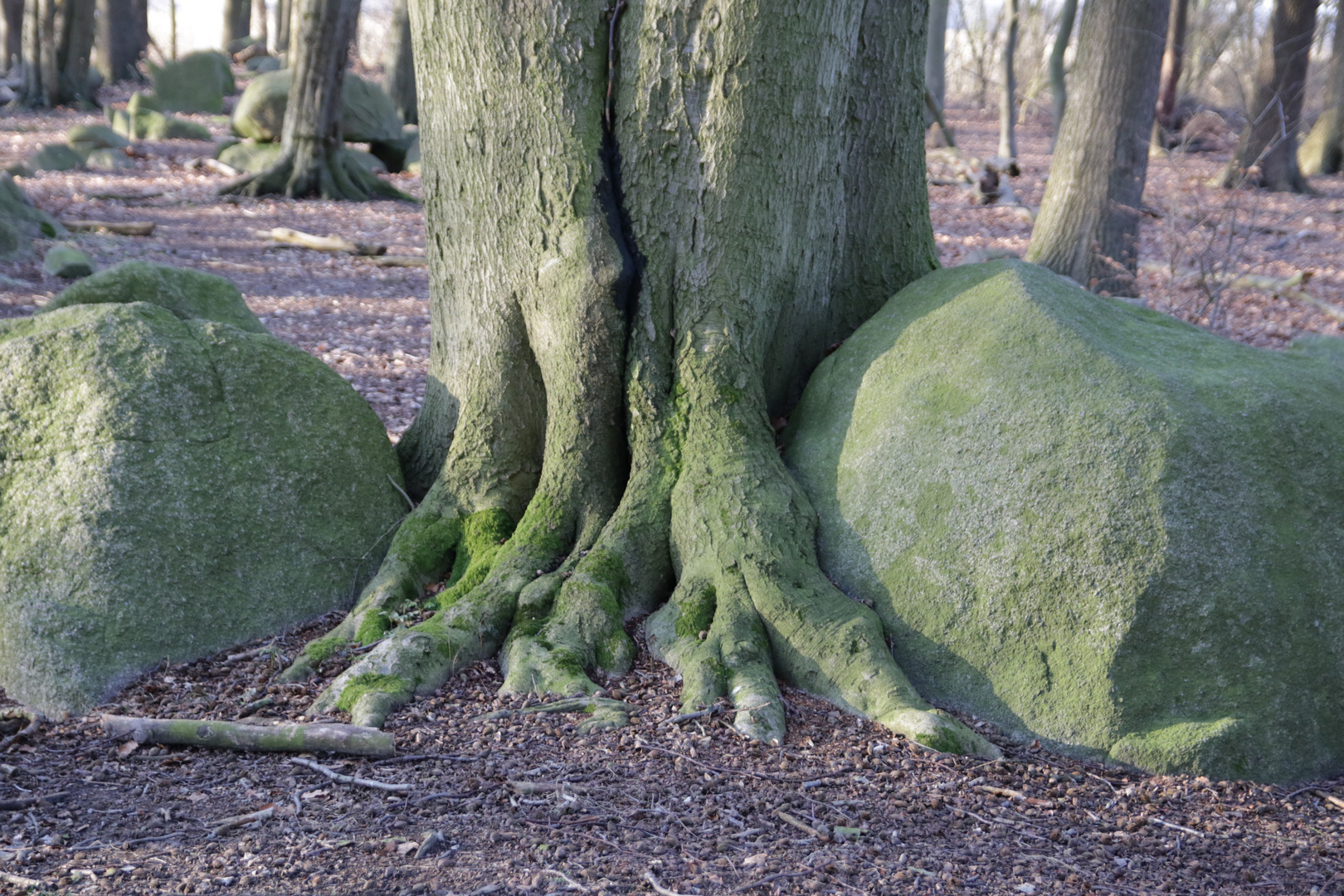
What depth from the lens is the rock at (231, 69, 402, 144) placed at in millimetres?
15898

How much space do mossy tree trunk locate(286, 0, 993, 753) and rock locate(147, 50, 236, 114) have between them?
22.4 meters

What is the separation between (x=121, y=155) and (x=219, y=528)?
14.6 metres

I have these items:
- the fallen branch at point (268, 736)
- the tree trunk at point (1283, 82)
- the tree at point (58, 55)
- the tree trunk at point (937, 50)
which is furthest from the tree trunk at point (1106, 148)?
the tree at point (58, 55)

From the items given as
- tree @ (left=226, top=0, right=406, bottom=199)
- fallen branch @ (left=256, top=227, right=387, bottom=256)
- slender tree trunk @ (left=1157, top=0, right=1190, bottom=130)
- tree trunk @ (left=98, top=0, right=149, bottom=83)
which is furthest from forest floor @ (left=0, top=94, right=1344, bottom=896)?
tree trunk @ (left=98, top=0, right=149, bottom=83)

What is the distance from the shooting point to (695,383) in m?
3.87

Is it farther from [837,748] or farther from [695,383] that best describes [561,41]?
[837,748]

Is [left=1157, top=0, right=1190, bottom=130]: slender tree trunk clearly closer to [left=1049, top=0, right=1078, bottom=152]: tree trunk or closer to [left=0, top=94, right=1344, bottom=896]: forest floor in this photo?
[left=1049, top=0, right=1078, bottom=152]: tree trunk

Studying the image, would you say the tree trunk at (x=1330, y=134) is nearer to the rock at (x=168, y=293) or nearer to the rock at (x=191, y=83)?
the rock at (x=168, y=293)

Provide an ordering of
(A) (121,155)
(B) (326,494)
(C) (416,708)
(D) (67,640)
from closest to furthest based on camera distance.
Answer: (C) (416,708), (D) (67,640), (B) (326,494), (A) (121,155)

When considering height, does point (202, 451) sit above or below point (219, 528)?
above

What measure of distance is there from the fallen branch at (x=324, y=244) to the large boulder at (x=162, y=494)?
21.3 feet

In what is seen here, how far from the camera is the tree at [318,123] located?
41.9 ft

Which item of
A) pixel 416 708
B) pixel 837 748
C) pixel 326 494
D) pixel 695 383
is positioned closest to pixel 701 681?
pixel 837 748

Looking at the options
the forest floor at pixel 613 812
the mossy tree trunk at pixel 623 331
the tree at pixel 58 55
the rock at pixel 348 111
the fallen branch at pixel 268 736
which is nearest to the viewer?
the forest floor at pixel 613 812
